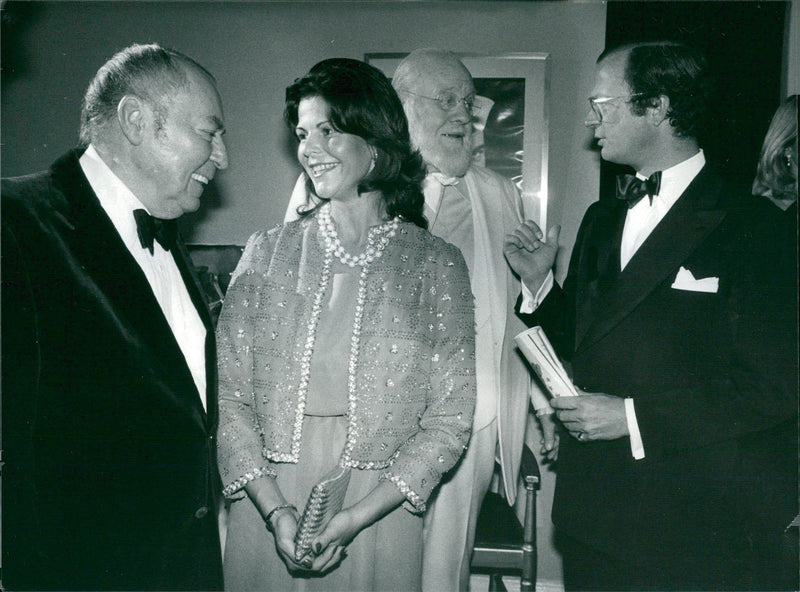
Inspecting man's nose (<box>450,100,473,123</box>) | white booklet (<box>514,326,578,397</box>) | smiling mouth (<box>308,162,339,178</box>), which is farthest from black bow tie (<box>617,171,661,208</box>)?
smiling mouth (<box>308,162,339,178</box>)

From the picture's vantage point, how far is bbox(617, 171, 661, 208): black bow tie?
2021mm

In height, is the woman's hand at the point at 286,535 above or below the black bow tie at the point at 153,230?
below

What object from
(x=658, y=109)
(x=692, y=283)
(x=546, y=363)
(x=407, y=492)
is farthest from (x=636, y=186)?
(x=407, y=492)

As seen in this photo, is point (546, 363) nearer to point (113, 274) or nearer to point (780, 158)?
point (780, 158)

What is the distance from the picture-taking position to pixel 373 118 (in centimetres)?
174

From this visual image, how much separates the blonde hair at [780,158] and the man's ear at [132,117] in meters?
1.73

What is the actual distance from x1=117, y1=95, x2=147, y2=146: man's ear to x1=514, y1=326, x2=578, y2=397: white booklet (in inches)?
45.6

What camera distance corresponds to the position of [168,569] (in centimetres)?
164

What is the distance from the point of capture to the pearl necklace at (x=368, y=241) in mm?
1753

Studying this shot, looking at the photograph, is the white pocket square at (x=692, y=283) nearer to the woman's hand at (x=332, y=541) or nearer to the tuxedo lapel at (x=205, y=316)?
the woman's hand at (x=332, y=541)

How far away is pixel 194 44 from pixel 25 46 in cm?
76

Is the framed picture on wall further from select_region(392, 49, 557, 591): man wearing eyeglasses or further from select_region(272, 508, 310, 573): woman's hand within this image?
select_region(272, 508, 310, 573): woman's hand

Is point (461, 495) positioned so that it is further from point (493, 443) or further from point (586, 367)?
point (586, 367)

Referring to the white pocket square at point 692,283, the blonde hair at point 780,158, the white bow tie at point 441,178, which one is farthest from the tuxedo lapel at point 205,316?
the blonde hair at point 780,158
